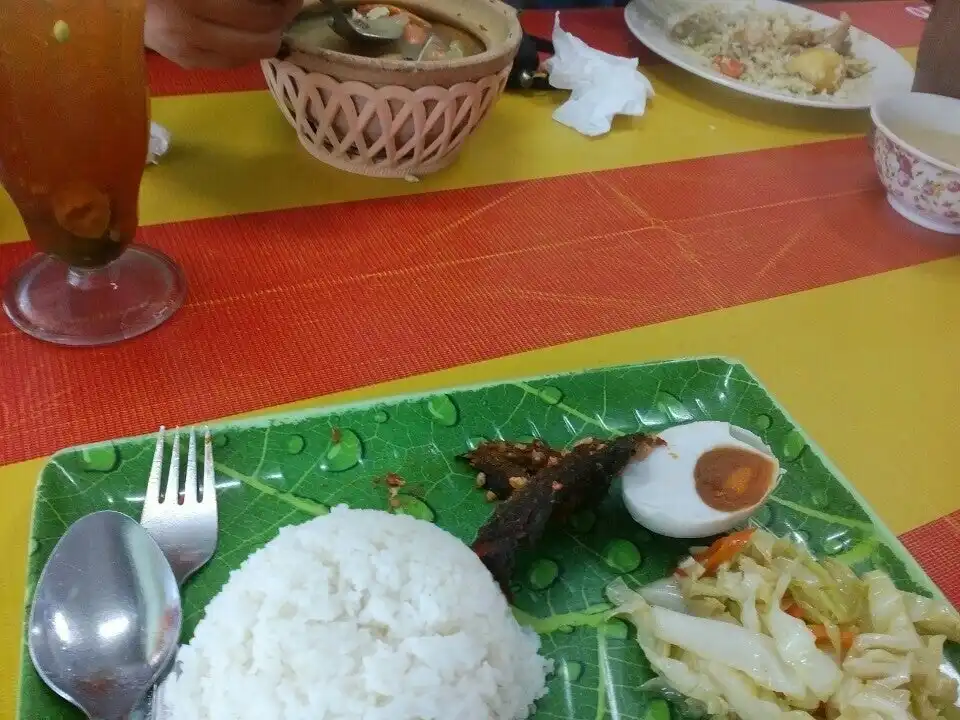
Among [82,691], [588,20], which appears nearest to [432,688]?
[82,691]

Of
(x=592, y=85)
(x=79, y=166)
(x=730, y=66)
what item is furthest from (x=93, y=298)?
(x=730, y=66)

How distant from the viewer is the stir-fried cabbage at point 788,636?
0.82 meters

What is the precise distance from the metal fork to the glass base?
1.08 ft

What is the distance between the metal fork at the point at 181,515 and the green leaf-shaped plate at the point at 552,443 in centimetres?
2

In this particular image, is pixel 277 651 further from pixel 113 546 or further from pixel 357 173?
pixel 357 173

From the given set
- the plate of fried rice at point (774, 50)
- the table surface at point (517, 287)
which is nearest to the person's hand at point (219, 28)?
the table surface at point (517, 287)

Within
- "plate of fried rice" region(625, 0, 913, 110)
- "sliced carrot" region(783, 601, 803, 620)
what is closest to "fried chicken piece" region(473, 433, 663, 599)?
"sliced carrot" region(783, 601, 803, 620)

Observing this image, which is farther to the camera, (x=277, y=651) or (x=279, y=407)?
(x=279, y=407)

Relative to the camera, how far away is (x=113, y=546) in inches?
32.1

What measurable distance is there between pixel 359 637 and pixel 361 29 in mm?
1188

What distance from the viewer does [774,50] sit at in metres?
2.25

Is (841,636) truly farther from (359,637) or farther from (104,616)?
(104,616)

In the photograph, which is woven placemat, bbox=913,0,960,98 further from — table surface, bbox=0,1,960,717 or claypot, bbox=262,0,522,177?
claypot, bbox=262,0,522,177

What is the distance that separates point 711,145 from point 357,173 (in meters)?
0.89
